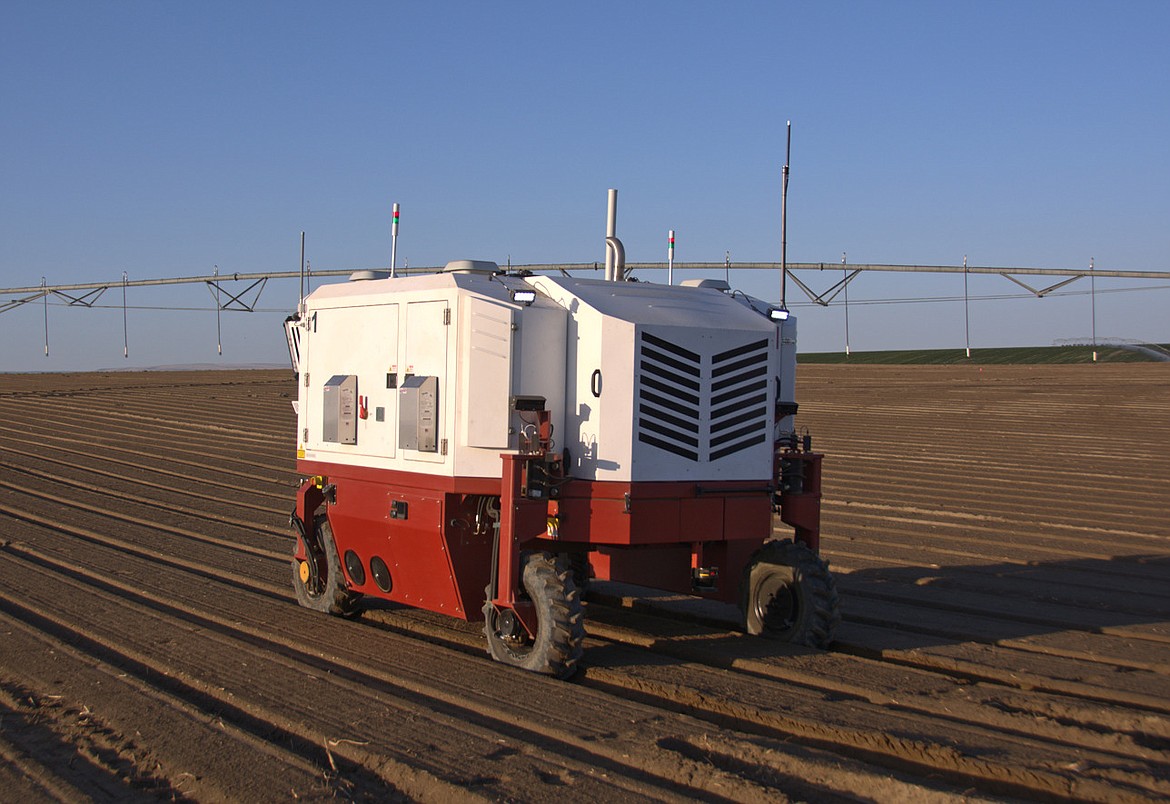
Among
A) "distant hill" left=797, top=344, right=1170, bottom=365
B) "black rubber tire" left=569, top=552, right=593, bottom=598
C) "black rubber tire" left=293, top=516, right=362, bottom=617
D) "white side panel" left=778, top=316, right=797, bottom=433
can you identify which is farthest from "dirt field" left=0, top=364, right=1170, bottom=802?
"distant hill" left=797, top=344, right=1170, bottom=365

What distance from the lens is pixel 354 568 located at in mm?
9703

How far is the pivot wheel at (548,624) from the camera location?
7.71m

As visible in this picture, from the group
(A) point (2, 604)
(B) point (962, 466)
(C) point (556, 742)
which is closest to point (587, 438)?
(C) point (556, 742)

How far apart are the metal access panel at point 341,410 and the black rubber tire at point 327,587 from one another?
86 centimetres

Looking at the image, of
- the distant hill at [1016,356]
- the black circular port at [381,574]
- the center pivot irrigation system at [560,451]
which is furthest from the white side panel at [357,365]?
the distant hill at [1016,356]

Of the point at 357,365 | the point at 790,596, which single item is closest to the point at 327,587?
the point at 357,365

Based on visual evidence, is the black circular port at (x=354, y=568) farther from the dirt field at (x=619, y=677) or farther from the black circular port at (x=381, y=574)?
the dirt field at (x=619, y=677)

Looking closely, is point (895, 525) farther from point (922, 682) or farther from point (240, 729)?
point (240, 729)

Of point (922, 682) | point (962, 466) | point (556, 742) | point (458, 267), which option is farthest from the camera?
point (962, 466)

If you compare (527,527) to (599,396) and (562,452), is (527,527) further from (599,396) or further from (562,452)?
(599,396)

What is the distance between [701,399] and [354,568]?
3203mm

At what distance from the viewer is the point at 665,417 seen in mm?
8266

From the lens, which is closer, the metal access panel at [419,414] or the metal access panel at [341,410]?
the metal access panel at [419,414]

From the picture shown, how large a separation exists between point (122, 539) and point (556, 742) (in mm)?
8873
